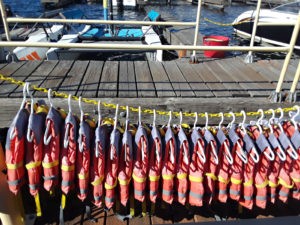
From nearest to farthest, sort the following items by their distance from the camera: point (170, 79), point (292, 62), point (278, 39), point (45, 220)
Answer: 1. point (45, 220)
2. point (170, 79)
3. point (292, 62)
4. point (278, 39)

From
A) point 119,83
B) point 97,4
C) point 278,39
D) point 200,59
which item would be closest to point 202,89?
point 119,83

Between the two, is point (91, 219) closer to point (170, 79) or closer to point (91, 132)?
point (91, 132)

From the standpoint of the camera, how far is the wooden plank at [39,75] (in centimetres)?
294

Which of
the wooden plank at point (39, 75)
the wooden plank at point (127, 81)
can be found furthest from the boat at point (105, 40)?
the wooden plank at point (127, 81)

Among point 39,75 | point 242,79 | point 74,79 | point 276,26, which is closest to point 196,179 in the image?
Result: point 242,79

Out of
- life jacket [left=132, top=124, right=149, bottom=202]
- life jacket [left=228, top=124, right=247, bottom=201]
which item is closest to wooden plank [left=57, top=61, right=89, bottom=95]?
life jacket [left=132, top=124, right=149, bottom=202]

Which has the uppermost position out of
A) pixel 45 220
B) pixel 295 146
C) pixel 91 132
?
pixel 91 132

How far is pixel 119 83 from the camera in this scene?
11.0 feet

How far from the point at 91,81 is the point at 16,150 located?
167 centimetres

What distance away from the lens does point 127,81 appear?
3.42m

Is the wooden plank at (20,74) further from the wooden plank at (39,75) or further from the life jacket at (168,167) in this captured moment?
the life jacket at (168,167)

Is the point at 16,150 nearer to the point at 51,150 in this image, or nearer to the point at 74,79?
the point at 51,150

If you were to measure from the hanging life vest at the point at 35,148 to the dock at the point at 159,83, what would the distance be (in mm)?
797

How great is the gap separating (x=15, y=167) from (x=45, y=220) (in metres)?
0.94
